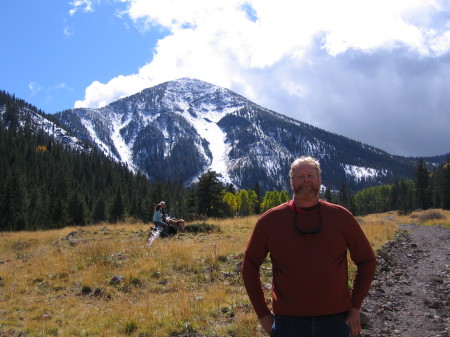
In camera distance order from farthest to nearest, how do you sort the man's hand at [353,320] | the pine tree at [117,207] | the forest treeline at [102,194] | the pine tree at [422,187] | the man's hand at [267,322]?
1. the pine tree at [422,187]
2. the pine tree at [117,207]
3. the forest treeline at [102,194]
4. the man's hand at [267,322]
5. the man's hand at [353,320]

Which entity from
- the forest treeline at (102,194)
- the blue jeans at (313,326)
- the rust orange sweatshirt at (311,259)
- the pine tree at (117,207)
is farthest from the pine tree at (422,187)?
the blue jeans at (313,326)

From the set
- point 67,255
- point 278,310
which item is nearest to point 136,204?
point 67,255

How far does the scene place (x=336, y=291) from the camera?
339cm

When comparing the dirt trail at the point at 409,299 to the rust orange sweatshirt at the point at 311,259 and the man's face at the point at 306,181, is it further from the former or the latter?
the man's face at the point at 306,181

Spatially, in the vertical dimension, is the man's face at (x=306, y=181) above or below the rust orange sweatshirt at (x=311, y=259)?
above

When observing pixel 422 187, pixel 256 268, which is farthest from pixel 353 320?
pixel 422 187

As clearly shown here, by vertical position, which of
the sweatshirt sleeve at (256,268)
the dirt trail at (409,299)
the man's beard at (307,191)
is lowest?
the dirt trail at (409,299)

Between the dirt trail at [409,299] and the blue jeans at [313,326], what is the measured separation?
3749 millimetres

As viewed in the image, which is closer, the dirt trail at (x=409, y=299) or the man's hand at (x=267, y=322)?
the man's hand at (x=267, y=322)

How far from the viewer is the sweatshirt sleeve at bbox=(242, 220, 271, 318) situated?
11.9 feet

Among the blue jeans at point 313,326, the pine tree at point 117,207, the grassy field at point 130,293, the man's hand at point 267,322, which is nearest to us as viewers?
the blue jeans at point 313,326

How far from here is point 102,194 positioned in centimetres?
10319

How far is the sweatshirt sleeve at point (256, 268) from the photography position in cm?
363

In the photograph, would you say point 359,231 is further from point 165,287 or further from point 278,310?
point 165,287
